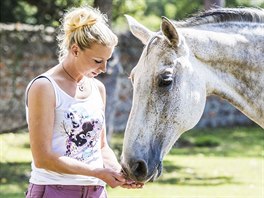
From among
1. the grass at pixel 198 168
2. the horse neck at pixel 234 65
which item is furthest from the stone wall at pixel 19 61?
the horse neck at pixel 234 65

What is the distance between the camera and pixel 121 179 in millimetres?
3717

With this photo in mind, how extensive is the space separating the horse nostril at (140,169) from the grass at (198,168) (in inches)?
180

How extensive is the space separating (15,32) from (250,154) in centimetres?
438

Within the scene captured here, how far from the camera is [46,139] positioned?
12.1ft

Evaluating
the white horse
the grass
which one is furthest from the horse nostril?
the grass

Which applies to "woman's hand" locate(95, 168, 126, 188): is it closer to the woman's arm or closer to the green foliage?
the woman's arm

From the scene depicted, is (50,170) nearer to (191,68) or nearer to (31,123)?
(31,123)

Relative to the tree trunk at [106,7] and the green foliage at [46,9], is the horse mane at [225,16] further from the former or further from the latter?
the tree trunk at [106,7]

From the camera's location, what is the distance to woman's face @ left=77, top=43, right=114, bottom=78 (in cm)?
374

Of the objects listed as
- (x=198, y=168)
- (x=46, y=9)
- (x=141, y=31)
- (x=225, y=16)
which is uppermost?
(x=225, y=16)

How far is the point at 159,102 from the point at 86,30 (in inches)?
20.7

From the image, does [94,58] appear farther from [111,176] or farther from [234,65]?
[234,65]

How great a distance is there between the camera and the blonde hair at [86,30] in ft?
12.2

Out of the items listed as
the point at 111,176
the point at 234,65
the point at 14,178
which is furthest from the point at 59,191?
the point at 14,178
